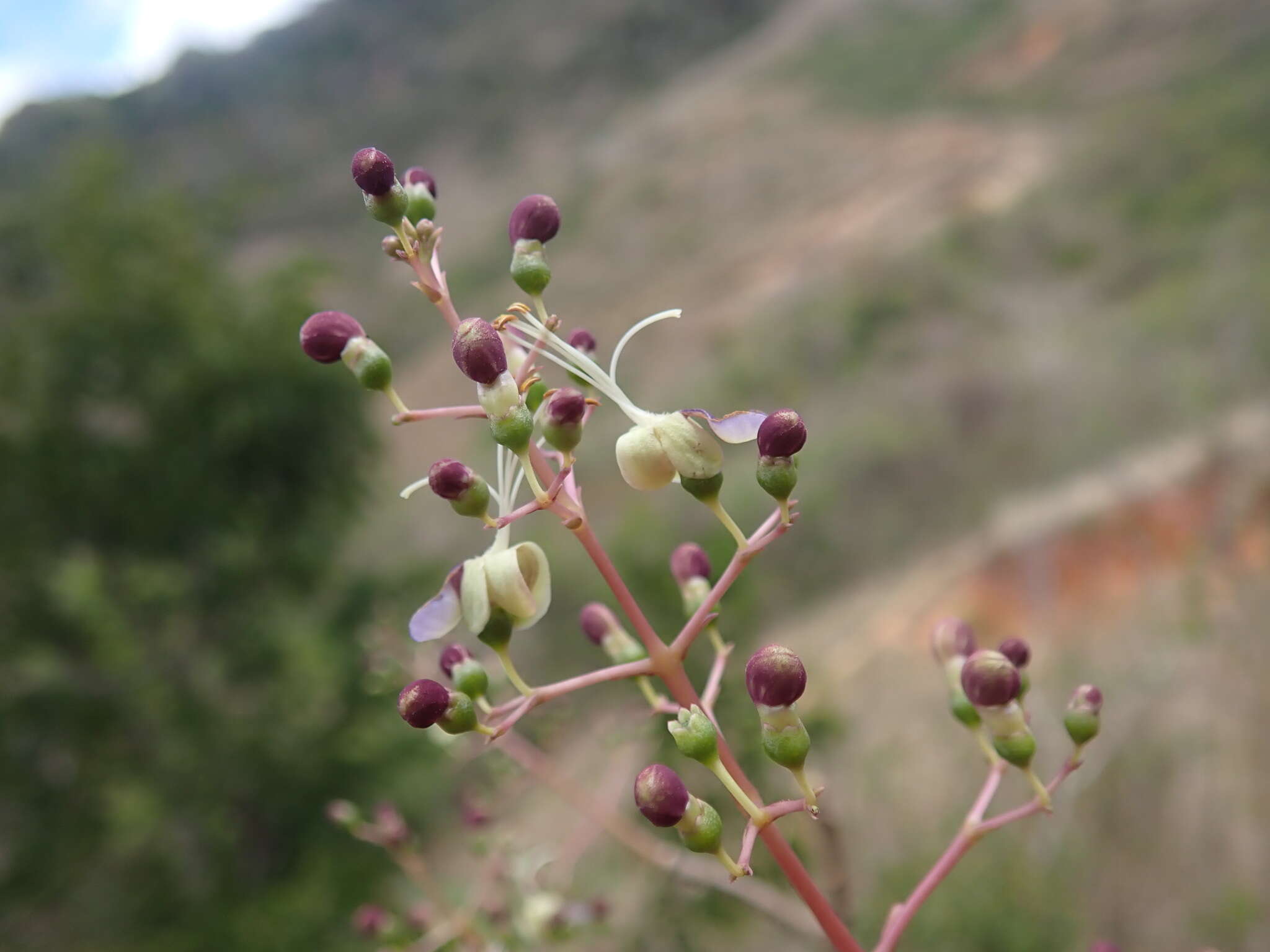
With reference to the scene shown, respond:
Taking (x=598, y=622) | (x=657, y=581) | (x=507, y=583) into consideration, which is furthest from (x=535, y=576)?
(x=657, y=581)

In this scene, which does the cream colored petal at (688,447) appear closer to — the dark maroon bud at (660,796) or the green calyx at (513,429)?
the green calyx at (513,429)

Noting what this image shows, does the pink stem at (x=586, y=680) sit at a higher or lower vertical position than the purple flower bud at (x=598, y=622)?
higher

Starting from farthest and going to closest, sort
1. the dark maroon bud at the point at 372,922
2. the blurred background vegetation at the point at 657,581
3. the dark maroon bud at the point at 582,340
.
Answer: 1. the blurred background vegetation at the point at 657,581
2. the dark maroon bud at the point at 372,922
3. the dark maroon bud at the point at 582,340

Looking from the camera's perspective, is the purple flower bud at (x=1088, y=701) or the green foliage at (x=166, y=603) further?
the green foliage at (x=166, y=603)

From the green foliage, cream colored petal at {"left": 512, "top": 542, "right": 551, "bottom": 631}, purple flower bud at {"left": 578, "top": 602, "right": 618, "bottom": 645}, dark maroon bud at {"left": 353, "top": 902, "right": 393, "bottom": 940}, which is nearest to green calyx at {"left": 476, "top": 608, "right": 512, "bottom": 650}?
cream colored petal at {"left": 512, "top": 542, "right": 551, "bottom": 631}

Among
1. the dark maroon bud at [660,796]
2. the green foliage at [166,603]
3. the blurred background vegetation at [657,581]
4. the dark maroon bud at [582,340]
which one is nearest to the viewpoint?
the dark maroon bud at [660,796]

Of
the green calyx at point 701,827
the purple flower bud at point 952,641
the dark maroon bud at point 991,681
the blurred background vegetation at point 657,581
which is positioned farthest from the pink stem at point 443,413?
the blurred background vegetation at point 657,581

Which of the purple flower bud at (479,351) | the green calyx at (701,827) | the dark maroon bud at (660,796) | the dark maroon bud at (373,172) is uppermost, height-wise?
the dark maroon bud at (373,172)
